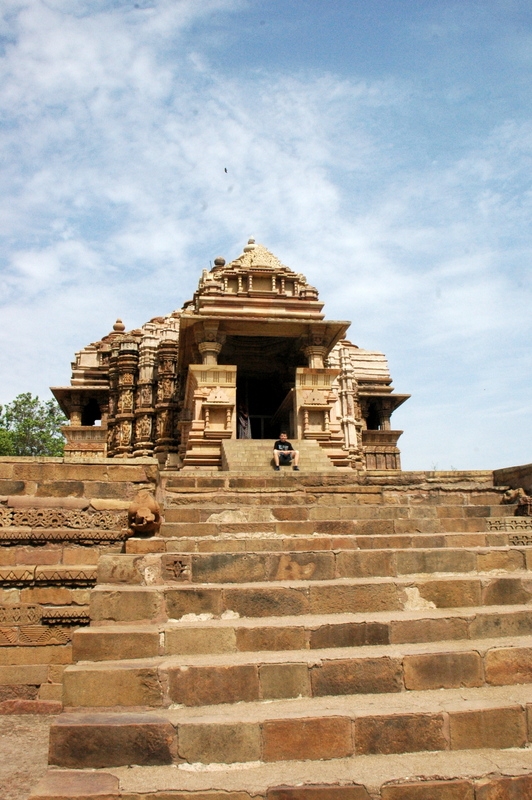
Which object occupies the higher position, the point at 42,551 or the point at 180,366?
the point at 180,366

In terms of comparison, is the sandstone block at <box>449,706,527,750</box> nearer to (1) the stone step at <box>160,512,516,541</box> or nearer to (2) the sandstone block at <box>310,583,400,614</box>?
(2) the sandstone block at <box>310,583,400,614</box>

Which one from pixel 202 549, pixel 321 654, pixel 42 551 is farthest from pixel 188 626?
pixel 42 551

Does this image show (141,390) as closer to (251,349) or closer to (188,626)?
(251,349)

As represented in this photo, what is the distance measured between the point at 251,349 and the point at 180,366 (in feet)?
6.96

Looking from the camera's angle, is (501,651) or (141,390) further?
(141,390)

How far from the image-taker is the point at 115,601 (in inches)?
165

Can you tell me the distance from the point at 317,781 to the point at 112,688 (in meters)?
1.36

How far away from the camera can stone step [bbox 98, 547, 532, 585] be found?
4578mm

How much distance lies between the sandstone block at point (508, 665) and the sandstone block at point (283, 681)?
1269mm

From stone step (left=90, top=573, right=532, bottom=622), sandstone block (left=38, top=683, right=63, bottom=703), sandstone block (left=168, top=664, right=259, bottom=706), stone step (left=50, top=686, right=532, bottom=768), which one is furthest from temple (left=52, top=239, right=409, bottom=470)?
stone step (left=50, top=686, right=532, bottom=768)

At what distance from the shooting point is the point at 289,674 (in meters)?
3.70

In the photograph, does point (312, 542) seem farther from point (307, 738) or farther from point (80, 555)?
point (80, 555)

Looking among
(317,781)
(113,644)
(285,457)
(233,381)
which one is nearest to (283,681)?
(317,781)

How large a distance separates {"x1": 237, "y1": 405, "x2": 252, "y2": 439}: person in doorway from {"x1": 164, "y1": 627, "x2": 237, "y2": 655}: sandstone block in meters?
12.3
